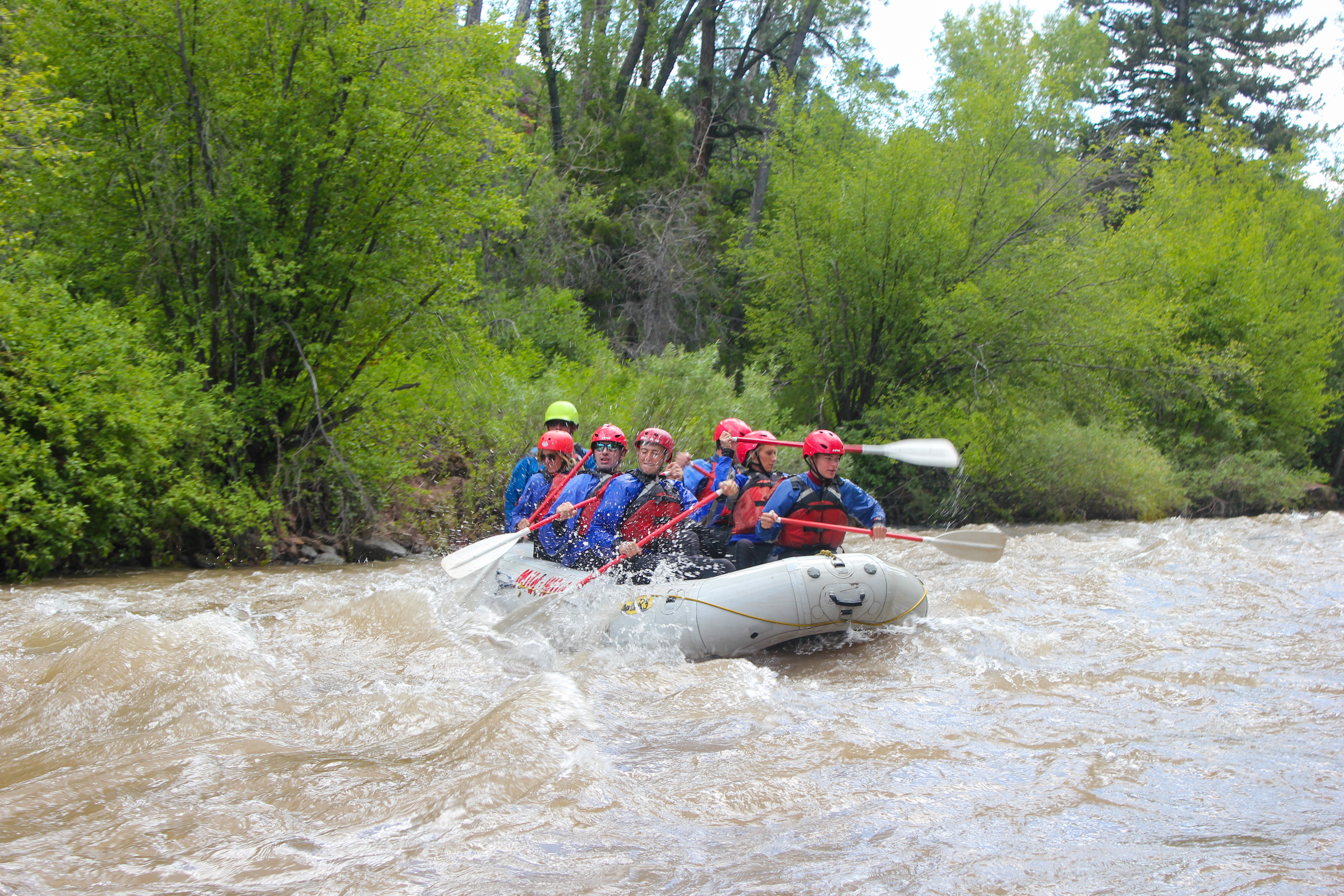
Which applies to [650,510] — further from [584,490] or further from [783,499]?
[783,499]

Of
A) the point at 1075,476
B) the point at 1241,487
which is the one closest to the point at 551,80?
the point at 1075,476

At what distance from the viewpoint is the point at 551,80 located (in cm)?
1877

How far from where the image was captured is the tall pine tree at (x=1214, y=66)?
27.8 m

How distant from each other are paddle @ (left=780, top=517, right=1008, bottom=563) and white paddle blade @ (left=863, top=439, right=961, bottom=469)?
640 millimetres

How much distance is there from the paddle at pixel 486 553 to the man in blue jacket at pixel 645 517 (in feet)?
Answer: 0.69

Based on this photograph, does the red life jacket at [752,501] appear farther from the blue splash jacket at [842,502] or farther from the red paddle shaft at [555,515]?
the red paddle shaft at [555,515]

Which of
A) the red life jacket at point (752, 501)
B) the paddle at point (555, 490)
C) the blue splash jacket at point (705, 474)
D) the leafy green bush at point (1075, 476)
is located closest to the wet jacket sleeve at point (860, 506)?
the red life jacket at point (752, 501)

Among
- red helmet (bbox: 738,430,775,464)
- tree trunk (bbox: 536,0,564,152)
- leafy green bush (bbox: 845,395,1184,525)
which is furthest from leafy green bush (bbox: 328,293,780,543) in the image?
tree trunk (bbox: 536,0,564,152)

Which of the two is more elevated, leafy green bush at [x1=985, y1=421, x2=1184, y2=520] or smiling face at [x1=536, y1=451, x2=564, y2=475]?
smiling face at [x1=536, y1=451, x2=564, y2=475]

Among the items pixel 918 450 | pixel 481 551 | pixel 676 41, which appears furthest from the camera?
pixel 676 41

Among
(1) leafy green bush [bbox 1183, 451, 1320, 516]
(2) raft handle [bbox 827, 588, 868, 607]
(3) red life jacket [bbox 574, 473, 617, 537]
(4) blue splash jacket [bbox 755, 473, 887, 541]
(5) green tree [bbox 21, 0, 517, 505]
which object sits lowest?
(1) leafy green bush [bbox 1183, 451, 1320, 516]

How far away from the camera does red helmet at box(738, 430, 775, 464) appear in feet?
23.6

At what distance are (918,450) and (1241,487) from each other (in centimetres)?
1458

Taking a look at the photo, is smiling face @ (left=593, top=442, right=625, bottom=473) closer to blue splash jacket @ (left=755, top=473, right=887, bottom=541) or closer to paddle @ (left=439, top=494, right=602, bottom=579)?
paddle @ (left=439, top=494, right=602, bottom=579)
